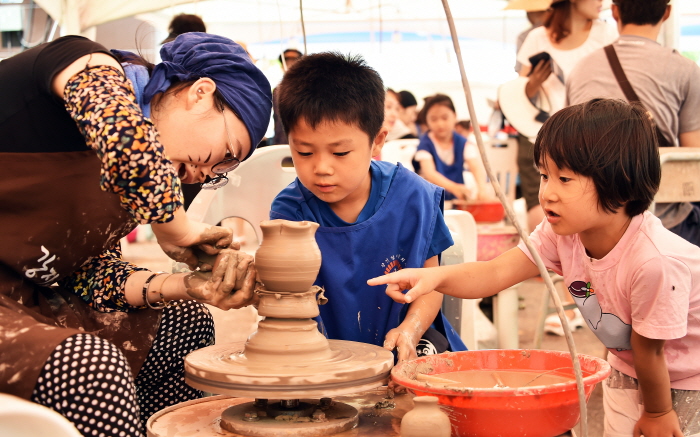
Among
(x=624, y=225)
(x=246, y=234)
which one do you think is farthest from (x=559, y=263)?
(x=246, y=234)

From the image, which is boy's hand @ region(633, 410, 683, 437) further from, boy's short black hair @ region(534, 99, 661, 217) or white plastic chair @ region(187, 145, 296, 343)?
white plastic chair @ region(187, 145, 296, 343)

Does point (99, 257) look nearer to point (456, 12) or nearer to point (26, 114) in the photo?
point (26, 114)

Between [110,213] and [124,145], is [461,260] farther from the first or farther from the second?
[124,145]

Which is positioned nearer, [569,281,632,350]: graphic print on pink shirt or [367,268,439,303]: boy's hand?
[367,268,439,303]: boy's hand

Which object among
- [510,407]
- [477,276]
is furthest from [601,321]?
[510,407]

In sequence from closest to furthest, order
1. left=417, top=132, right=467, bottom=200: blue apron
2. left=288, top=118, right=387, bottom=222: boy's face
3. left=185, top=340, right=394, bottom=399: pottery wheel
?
left=185, top=340, right=394, bottom=399: pottery wheel → left=288, top=118, right=387, bottom=222: boy's face → left=417, top=132, right=467, bottom=200: blue apron

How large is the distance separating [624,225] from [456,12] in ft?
39.1

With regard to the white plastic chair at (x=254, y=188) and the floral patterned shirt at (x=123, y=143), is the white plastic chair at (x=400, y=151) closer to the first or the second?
the white plastic chair at (x=254, y=188)

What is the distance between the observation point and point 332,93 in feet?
6.61

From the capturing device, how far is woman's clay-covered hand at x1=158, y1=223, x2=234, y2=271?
1.62 metres

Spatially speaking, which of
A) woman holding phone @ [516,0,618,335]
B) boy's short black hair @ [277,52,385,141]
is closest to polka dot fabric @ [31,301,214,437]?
boy's short black hair @ [277,52,385,141]

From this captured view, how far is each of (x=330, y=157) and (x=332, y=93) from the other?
195mm

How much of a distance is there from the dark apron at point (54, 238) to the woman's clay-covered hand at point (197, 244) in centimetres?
22

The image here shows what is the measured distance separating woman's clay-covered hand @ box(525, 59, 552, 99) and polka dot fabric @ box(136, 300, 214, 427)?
3055 millimetres
